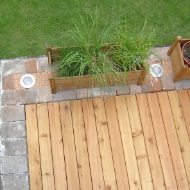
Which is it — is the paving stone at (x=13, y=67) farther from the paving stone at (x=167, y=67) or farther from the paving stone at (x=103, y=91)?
the paving stone at (x=167, y=67)

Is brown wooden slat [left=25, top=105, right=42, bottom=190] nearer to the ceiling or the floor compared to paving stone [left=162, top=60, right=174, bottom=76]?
nearer to the floor

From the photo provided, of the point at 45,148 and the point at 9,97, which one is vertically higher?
the point at 9,97

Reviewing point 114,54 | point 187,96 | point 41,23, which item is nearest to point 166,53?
point 187,96

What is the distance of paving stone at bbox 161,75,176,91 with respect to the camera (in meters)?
3.53

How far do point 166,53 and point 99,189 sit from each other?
1.76 m

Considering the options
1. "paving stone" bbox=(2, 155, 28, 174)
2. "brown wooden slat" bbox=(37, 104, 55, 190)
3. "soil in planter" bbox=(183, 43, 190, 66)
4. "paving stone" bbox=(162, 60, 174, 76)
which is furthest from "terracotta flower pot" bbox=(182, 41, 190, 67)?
"paving stone" bbox=(2, 155, 28, 174)

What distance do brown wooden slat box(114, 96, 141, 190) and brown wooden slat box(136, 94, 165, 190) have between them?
0.16 meters

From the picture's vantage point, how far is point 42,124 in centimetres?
329

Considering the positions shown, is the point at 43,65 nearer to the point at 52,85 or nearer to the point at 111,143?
the point at 52,85

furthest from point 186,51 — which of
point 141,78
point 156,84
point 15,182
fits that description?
point 15,182

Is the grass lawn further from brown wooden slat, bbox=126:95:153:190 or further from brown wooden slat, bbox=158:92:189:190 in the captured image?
brown wooden slat, bbox=126:95:153:190

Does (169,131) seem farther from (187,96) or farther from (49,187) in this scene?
(49,187)

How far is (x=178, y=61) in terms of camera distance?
11.1 ft

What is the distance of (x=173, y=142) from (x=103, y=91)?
0.94 meters
